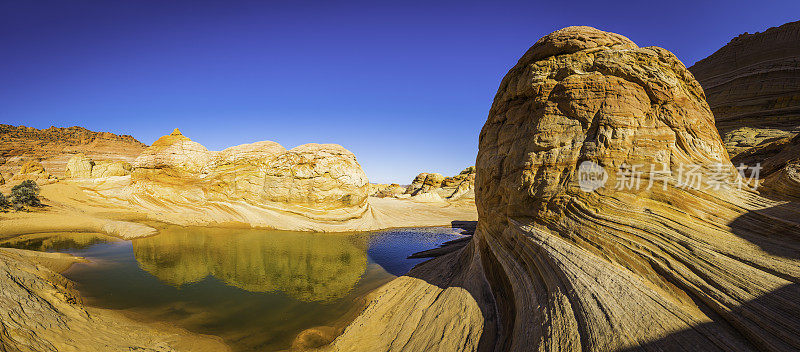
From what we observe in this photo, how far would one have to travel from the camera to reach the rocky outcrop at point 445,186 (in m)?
38.3

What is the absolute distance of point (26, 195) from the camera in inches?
667

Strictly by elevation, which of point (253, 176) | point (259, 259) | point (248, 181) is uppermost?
point (253, 176)

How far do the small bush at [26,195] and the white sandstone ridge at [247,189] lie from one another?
9.63 ft

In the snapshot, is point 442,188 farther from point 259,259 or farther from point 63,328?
point 63,328

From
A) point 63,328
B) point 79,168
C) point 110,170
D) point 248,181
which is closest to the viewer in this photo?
point 63,328

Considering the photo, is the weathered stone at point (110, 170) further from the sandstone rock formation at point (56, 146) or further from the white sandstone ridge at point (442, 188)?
the white sandstone ridge at point (442, 188)

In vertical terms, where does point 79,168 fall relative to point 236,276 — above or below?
above

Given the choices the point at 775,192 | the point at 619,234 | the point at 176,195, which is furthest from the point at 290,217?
the point at 775,192

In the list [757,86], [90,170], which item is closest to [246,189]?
[90,170]

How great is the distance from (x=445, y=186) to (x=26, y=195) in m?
42.7

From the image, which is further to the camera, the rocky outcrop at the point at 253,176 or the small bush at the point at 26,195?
the rocky outcrop at the point at 253,176

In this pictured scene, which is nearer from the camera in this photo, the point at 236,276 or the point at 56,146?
the point at 236,276

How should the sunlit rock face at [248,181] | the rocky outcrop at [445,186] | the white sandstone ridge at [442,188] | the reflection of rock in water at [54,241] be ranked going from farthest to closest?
the rocky outcrop at [445,186] < the white sandstone ridge at [442,188] < the sunlit rock face at [248,181] < the reflection of rock in water at [54,241]

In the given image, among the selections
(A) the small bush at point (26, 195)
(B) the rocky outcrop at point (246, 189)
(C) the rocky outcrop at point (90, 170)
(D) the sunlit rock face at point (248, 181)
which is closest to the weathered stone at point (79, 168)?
(C) the rocky outcrop at point (90, 170)
